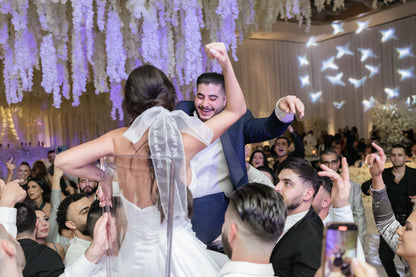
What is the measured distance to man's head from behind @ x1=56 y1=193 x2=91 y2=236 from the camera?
298 centimetres

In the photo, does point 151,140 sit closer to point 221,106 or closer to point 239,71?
point 221,106

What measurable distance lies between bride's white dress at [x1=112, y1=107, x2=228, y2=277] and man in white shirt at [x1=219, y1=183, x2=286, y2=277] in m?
0.23

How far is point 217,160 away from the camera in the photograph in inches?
105

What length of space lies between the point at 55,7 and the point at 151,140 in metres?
2.60

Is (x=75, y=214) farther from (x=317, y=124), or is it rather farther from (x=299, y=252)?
(x=317, y=124)

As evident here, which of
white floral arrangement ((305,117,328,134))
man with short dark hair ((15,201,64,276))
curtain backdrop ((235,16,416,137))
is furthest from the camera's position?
white floral arrangement ((305,117,328,134))

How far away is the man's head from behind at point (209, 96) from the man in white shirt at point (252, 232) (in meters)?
1.15

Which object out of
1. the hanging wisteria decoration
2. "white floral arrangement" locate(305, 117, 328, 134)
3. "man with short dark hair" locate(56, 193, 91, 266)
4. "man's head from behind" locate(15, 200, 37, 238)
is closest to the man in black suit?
"man with short dark hair" locate(56, 193, 91, 266)

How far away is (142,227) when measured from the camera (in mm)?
1344

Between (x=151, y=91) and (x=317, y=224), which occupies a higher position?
(x=151, y=91)

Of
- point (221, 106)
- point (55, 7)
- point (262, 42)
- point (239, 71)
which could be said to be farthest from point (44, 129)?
point (221, 106)

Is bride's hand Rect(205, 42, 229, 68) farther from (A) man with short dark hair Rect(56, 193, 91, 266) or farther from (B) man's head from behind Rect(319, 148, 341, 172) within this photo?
(B) man's head from behind Rect(319, 148, 341, 172)

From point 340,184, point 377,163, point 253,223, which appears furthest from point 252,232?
point 377,163

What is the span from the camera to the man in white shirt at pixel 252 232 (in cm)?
147
